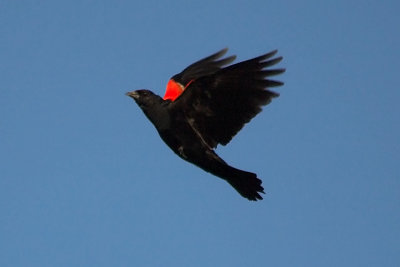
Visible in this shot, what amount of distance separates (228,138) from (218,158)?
0.70 metres

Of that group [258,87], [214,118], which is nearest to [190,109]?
[214,118]

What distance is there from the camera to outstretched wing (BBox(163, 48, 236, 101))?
9320 millimetres

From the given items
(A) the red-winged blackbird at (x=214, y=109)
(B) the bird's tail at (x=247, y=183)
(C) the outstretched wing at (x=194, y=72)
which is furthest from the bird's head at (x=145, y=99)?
(B) the bird's tail at (x=247, y=183)

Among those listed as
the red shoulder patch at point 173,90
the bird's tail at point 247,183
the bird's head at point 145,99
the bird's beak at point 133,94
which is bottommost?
the bird's tail at point 247,183

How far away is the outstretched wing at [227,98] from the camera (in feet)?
29.7

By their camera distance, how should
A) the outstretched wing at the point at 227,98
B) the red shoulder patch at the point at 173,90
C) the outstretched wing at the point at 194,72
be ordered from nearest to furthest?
1. the outstretched wing at the point at 227,98
2. the outstretched wing at the point at 194,72
3. the red shoulder patch at the point at 173,90

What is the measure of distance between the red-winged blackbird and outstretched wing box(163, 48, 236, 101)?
15 millimetres

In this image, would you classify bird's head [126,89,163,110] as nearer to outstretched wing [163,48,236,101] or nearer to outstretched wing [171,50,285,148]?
outstretched wing [171,50,285,148]

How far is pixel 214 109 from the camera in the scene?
9.35 meters

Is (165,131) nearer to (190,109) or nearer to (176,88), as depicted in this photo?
(190,109)

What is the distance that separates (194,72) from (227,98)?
2.92ft

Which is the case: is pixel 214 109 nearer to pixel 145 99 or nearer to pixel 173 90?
pixel 173 90

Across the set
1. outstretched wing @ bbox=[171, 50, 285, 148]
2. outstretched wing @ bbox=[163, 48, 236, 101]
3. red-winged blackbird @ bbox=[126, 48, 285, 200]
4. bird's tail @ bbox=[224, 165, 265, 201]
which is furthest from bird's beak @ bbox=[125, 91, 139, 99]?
bird's tail @ bbox=[224, 165, 265, 201]

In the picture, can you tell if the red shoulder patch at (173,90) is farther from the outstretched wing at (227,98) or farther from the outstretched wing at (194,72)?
the outstretched wing at (227,98)
